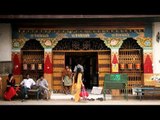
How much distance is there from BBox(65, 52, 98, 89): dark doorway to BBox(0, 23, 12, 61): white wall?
2966 millimetres

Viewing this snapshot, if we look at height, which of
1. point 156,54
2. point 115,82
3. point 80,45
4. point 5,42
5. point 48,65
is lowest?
point 115,82

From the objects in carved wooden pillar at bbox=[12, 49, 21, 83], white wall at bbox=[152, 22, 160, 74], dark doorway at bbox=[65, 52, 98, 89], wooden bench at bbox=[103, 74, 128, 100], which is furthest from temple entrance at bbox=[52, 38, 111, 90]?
wooden bench at bbox=[103, 74, 128, 100]

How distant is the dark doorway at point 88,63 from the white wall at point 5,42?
9.73 ft

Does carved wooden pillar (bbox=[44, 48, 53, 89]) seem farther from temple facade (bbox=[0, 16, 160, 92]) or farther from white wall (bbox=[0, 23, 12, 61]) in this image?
white wall (bbox=[0, 23, 12, 61])

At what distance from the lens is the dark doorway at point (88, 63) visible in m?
15.0

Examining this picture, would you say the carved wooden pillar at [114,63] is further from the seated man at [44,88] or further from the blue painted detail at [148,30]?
the seated man at [44,88]

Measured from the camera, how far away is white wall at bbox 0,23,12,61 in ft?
45.2

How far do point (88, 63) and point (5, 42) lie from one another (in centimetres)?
458

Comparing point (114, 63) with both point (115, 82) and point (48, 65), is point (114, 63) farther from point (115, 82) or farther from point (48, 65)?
point (48, 65)

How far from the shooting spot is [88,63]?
1562cm

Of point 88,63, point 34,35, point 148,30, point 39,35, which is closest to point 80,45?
point 88,63

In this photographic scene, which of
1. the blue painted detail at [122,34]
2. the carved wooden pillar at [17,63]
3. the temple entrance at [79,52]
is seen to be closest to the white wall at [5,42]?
the carved wooden pillar at [17,63]
